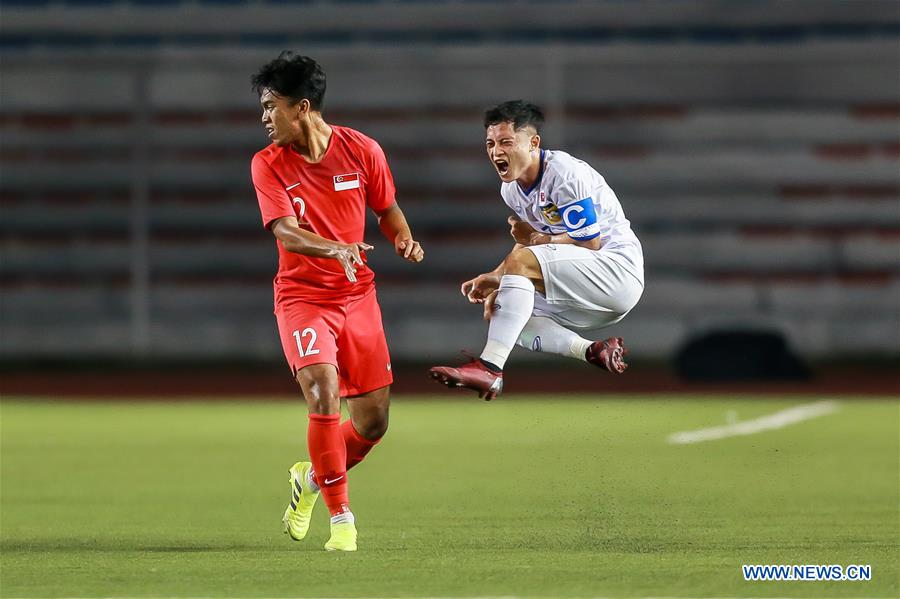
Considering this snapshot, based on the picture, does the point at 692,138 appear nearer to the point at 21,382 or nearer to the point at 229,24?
the point at 229,24

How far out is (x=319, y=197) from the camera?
6.79 m

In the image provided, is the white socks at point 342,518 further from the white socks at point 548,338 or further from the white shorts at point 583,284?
the white shorts at point 583,284

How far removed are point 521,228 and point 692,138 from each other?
1776 centimetres

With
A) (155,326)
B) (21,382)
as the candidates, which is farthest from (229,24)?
(21,382)

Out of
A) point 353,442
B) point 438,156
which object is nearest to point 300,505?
point 353,442

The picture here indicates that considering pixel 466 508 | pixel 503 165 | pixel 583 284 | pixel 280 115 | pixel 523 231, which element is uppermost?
pixel 280 115

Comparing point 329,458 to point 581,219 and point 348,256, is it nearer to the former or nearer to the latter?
point 348,256

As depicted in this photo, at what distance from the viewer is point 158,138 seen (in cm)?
2498

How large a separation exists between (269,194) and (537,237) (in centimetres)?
128

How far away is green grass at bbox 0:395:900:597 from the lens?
227 inches

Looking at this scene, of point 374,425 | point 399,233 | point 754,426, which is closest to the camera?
point 399,233

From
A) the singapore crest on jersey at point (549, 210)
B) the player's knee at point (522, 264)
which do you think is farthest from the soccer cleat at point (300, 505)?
the singapore crest on jersey at point (549, 210)

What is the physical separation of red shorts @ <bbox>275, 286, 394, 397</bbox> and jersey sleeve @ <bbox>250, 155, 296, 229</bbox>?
0.41m

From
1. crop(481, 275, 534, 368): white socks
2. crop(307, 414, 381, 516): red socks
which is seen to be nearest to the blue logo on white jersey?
crop(481, 275, 534, 368): white socks
